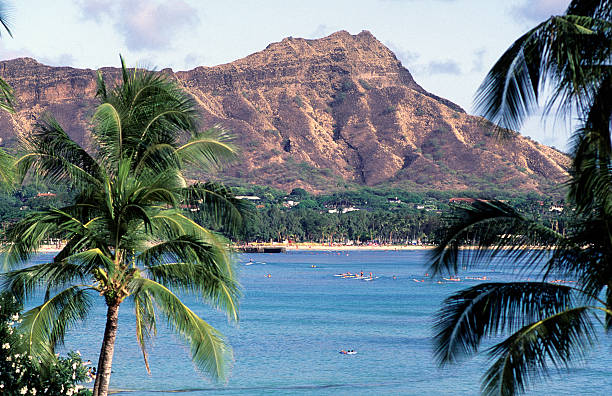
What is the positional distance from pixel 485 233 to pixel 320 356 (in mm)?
32383

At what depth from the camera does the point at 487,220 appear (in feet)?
31.9

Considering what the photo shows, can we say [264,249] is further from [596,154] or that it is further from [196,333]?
[596,154]

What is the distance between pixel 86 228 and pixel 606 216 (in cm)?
797

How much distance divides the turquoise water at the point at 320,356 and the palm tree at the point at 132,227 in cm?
230

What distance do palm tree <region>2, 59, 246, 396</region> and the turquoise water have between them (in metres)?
2.30

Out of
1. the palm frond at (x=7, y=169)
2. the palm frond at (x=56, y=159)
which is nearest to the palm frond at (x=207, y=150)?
the palm frond at (x=56, y=159)

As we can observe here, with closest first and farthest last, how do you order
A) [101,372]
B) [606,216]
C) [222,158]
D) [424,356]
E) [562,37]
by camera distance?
[562,37] → [606,216] → [101,372] → [222,158] → [424,356]

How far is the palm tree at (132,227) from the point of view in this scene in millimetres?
12430

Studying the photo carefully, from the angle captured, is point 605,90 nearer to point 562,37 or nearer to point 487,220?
point 562,37

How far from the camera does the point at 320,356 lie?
135ft

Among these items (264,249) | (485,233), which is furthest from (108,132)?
(264,249)

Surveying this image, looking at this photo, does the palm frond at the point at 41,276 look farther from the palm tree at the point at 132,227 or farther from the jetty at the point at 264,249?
the jetty at the point at 264,249

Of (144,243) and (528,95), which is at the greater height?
(528,95)

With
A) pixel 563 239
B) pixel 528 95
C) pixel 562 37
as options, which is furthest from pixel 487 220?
pixel 562 37
